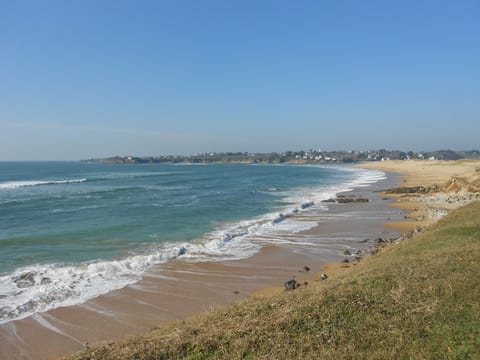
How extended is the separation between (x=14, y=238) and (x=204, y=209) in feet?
54.7

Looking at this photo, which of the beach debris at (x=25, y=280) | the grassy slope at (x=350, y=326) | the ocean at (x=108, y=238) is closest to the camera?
the grassy slope at (x=350, y=326)

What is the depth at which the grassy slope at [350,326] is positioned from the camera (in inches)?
244

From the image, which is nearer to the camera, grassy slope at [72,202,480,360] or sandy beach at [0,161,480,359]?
grassy slope at [72,202,480,360]

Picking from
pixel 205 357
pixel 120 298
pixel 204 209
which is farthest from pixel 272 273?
pixel 204 209

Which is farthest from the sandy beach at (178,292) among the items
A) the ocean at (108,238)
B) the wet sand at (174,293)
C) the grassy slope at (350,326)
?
the grassy slope at (350,326)

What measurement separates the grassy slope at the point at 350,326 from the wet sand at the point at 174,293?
12.5ft

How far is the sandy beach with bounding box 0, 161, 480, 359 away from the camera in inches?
408

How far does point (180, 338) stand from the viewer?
703 cm

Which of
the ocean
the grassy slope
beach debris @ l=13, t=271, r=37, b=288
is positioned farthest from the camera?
beach debris @ l=13, t=271, r=37, b=288

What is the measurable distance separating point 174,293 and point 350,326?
27.6ft

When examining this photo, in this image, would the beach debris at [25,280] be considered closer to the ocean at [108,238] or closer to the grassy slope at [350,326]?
the ocean at [108,238]

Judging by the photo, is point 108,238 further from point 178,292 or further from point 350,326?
point 350,326

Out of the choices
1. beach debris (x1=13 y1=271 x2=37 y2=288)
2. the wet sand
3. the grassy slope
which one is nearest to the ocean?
beach debris (x1=13 y1=271 x2=37 y2=288)

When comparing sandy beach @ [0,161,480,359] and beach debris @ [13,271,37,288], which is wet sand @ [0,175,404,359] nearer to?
sandy beach @ [0,161,480,359]
